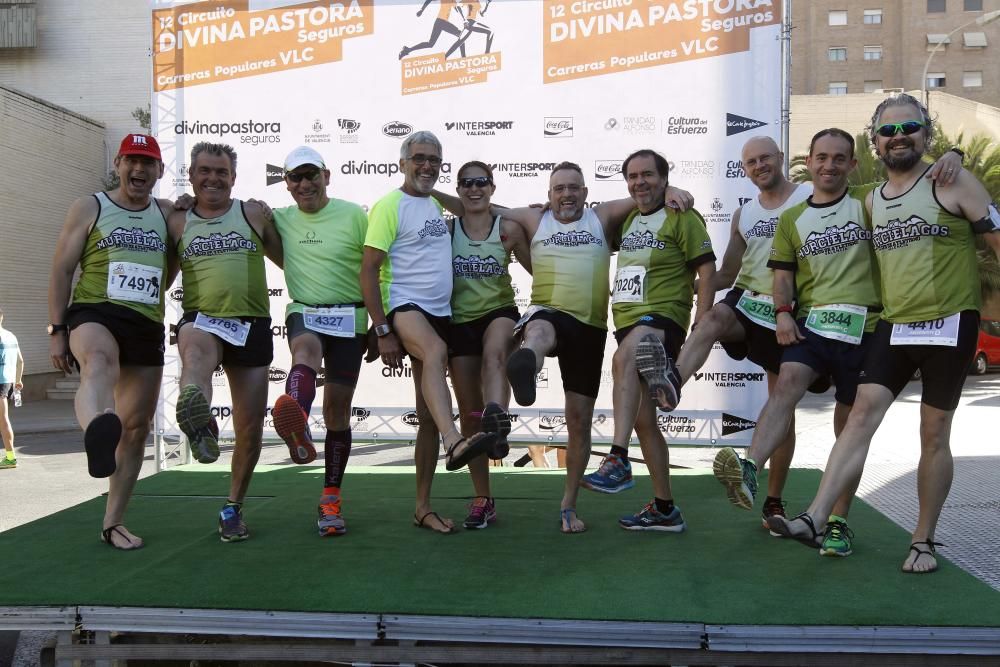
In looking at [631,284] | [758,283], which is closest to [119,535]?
[631,284]

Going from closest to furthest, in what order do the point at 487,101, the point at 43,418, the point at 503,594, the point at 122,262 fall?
the point at 503,594
the point at 122,262
the point at 487,101
the point at 43,418

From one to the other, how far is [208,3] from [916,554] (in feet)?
21.8

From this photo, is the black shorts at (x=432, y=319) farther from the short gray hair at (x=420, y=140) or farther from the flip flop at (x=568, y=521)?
the flip flop at (x=568, y=521)

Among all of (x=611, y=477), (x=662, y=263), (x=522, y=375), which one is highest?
(x=662, y=263)

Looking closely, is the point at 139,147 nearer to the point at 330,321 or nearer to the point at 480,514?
the point at 330,321

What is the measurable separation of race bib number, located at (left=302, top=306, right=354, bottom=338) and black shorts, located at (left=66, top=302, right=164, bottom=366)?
0.74 m

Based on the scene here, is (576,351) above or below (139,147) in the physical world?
below

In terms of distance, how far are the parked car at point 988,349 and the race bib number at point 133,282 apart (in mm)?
21722

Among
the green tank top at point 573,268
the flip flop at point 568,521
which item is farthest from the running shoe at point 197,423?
the flip flop at point 568,521

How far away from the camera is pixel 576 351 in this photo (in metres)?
4.93

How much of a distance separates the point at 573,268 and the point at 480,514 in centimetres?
145

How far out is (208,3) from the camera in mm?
7820

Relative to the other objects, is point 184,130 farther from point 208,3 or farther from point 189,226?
point 189,226

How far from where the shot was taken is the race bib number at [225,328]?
475 cm
